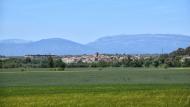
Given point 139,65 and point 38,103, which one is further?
point 139,65

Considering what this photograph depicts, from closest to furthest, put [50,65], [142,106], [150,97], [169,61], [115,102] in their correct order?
[142,106] → [115,102] → [150,97] → [169,61] → [50,65]

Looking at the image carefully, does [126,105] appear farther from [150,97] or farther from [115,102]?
[150,97]

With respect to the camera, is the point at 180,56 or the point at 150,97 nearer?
the point at 150,97

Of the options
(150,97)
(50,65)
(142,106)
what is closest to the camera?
(142,106)

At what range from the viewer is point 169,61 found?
9006 cm

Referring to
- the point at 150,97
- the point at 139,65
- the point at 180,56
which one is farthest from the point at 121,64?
the point at 150,97

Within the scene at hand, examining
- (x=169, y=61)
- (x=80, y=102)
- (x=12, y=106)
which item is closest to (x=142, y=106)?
(x=80, y=102)

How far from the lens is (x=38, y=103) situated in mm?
24969

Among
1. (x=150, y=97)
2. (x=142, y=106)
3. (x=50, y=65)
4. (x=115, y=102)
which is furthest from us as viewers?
(x=50, y=65)

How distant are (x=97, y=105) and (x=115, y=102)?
1.27 m

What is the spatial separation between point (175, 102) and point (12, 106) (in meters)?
6.72

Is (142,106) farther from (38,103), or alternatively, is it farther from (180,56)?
(180,56)

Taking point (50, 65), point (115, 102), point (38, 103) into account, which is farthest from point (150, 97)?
point (50, 65)

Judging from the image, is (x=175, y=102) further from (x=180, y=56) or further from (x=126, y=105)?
(x=180, y=56)
